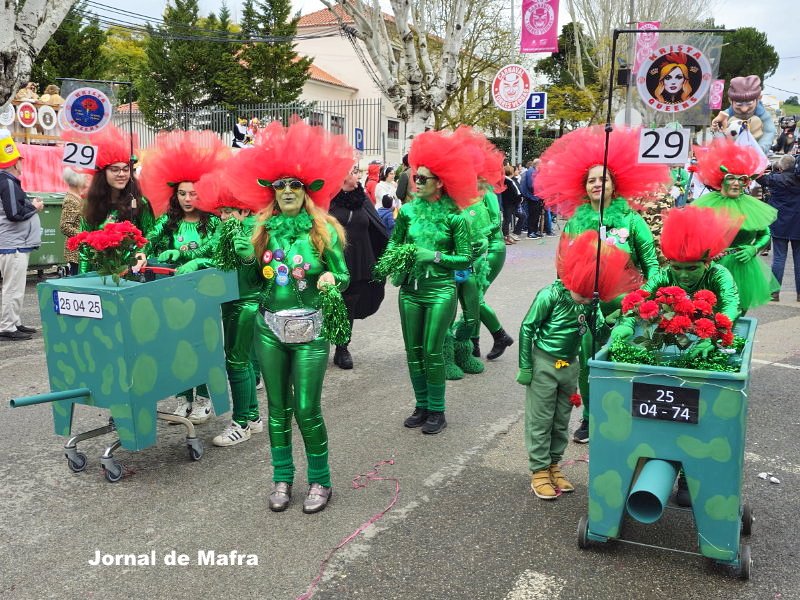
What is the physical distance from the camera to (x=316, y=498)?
399 centimetres

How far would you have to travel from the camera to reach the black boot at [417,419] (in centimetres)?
535

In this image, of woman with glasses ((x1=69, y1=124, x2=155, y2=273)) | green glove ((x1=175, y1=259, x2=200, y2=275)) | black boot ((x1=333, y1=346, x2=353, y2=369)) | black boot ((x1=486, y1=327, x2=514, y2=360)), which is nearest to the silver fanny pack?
green glove ((x1=175, y1=259, x2=200, y2=275))

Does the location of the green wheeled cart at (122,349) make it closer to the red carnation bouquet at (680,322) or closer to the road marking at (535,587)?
the road marking at (535,587)

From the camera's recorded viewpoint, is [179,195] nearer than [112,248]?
No

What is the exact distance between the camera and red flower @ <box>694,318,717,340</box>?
3.14 m

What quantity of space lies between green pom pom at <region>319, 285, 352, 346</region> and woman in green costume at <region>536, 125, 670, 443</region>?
1.58 meters

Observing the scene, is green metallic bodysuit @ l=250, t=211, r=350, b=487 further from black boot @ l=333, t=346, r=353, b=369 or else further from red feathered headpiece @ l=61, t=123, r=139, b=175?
black boot @ l=333, t=346, r=353, b=369

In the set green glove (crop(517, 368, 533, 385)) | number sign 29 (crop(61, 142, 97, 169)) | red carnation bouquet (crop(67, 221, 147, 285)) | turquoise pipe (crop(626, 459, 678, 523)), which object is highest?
number sign 29 (crop(61, 142, 97, 169))

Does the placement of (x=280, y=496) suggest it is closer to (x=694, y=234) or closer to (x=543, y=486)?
(x=543, y=486)

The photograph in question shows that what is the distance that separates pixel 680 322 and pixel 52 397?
3.35 metres

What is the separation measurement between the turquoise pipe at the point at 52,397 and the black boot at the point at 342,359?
9.67 feet

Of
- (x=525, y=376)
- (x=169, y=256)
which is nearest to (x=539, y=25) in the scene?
(x=169, y=256)

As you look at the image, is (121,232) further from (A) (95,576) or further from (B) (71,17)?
(B) (71,17)

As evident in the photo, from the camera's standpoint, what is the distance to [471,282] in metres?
6.49
